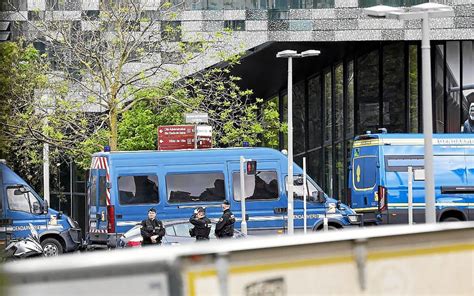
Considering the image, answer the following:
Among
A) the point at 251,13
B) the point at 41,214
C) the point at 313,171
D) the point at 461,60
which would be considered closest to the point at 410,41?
the point at 461,60

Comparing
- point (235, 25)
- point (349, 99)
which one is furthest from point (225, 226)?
point (349, 99)

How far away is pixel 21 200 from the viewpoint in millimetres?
32125

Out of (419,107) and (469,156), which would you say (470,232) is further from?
(419,107)

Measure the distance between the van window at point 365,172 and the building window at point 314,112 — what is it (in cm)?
2243

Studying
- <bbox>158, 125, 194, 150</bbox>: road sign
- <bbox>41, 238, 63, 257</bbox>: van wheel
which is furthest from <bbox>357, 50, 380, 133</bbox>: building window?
<bbox>41, 238, 63, 257</bbox>: van wheel

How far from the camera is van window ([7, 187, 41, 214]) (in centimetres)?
3145

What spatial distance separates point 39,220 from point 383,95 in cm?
2134

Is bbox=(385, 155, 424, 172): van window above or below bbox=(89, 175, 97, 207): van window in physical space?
above

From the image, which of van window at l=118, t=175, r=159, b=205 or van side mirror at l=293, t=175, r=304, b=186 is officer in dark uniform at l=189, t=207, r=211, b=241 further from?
van side mirror at l=293, t=175, r=304, b=186

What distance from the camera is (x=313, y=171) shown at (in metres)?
60.4

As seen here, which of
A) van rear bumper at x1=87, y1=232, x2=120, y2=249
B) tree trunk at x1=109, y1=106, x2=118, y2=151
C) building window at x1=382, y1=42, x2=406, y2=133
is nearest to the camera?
van rear bumper at x1=87, y1=232, x2=120, y2=249

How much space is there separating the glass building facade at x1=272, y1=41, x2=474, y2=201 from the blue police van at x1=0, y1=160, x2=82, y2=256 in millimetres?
19282

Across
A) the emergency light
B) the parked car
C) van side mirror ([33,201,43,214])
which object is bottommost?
the parked car

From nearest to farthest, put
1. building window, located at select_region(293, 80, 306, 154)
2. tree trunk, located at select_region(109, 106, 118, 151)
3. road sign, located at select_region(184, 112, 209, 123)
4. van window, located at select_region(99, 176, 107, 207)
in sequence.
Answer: van window, located at select_region(99, 176, 107, 207) < road sign, located at select_region(184, 112, 209, 123) < tree trunk, located at select_region(109, 106, 118, 151) < building window, located at select_region(293, 80, 306, 154)
